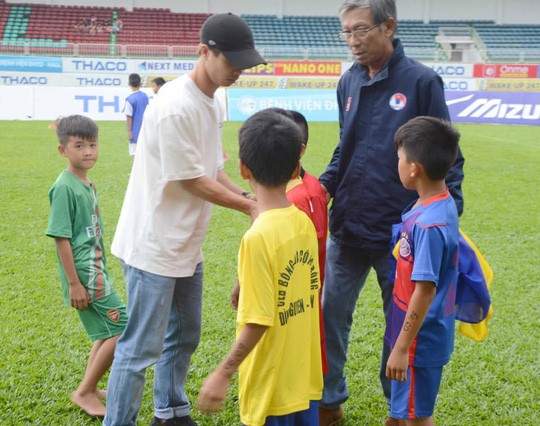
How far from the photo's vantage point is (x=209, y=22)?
8.27 feet

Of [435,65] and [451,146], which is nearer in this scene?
[451,146]

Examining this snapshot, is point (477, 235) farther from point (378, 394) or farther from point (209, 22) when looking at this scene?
point (209, 22)

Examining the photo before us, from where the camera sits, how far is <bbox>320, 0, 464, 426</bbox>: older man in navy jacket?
9.09 ft

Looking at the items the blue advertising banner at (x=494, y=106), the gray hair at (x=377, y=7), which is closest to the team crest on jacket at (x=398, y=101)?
the gray hair at (x=377, y=7)

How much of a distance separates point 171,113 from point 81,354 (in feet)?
6.81

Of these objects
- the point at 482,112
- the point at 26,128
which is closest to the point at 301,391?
the point at 26,128

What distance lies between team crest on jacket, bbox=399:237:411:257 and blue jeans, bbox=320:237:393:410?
61cm

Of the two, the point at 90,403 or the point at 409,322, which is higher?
the point at 409,322

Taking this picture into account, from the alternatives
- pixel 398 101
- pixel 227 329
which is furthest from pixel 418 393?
pixel 227 329

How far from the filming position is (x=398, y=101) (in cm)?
281

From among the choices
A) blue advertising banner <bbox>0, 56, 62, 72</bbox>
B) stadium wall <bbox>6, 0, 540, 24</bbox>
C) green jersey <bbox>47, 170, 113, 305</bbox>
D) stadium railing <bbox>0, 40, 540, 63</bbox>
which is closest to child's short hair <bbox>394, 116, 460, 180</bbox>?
green jersey <bbox>47, 170, 113, 305</bbox>

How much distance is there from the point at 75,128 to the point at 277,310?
178cm

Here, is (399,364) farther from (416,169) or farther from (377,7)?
(377,7)

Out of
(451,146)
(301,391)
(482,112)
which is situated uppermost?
(451,146)
